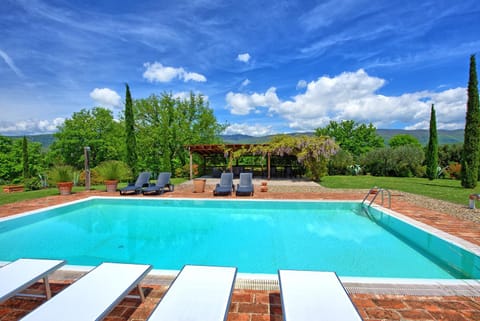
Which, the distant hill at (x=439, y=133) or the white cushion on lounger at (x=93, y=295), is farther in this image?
the distant hill at (x=439, y=133)

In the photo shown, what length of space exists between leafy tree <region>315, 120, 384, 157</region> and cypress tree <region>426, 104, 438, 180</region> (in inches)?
614

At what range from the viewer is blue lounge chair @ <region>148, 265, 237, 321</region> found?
5.35 ft

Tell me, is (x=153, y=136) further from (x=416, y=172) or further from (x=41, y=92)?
(x=416, y=172)

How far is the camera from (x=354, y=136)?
109 ft

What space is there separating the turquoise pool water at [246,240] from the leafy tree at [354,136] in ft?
89.6

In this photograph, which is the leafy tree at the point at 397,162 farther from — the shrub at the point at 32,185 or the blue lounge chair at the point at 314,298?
the shrub at the point at 32,185

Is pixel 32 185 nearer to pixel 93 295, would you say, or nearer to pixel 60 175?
pixel 60 175

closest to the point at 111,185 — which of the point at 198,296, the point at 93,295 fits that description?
the point at 93,295

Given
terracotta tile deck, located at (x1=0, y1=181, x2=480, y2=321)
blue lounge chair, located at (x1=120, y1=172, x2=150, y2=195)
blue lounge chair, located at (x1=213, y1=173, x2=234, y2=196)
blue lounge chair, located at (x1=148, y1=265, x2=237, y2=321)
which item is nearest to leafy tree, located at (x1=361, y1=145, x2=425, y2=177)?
blue lounge chair, located at (x1=213, y1=173, x2=234, y2=196)

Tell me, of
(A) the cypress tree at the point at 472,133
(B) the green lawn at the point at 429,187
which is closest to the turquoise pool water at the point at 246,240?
(B) the green lawn at the point at 429,187

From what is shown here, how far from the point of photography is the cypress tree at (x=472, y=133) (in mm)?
10312

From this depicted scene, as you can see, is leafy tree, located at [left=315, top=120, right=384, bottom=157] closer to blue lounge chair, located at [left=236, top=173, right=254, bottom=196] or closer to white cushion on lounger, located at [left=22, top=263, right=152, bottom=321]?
blue lounge chair, located at [left=236, top=173, right=254, bottom=196]

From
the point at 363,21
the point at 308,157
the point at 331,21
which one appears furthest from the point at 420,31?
the point at 308,157

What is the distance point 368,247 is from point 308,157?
9.23 meters
